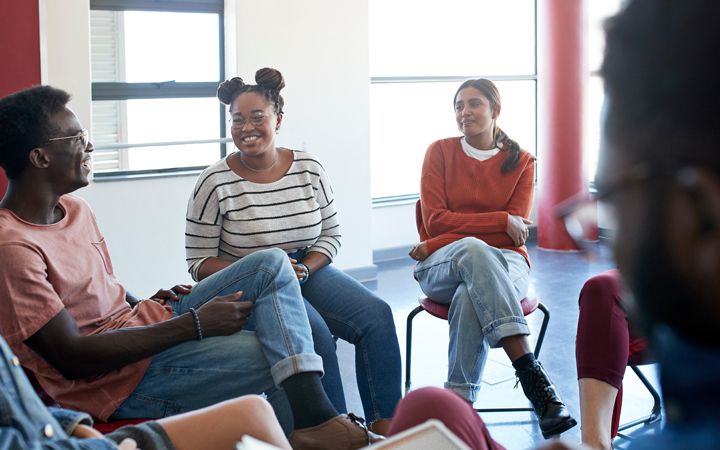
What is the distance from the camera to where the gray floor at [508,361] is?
315 cm

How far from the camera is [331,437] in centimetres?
223

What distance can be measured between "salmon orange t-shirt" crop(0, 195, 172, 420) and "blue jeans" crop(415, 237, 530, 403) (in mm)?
999

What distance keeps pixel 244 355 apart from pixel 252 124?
3.06ft

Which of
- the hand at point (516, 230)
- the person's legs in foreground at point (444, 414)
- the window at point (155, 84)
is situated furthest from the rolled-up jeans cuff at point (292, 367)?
the window at point (155, 84)

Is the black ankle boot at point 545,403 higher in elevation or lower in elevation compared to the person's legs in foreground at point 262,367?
lower

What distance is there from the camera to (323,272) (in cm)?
291

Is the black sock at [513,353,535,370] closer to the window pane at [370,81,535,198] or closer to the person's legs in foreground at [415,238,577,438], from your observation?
the person's legs in foreground at [415,238,577,438]

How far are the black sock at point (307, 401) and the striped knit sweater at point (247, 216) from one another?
2.26 ft

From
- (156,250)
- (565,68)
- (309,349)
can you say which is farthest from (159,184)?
(565,68)

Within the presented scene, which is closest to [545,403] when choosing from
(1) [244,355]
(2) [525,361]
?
(2) [525,361]

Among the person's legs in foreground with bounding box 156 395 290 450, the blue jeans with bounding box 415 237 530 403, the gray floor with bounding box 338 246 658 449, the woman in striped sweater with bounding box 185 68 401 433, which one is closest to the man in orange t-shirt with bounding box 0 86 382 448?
the woman in striped sweater with bounding box 185 68 401 433

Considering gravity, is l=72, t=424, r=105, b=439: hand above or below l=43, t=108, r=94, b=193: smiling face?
below

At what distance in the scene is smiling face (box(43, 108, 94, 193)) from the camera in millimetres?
2246

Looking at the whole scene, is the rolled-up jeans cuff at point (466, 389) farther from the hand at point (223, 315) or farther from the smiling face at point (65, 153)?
the smiling face at point (65, 153)
